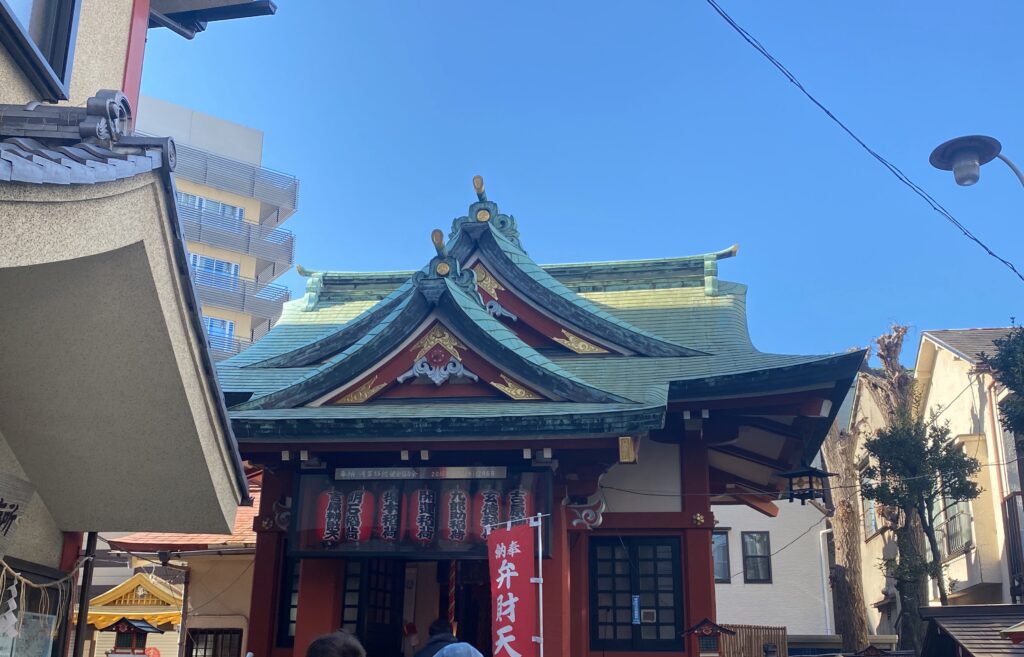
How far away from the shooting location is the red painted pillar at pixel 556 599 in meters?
12.6

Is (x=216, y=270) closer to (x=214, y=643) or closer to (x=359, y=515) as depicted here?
(x=214, y=643)

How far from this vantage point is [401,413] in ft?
41.6

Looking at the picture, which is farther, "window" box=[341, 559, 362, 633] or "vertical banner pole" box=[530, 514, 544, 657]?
"window" box=[341, 559, 362, 633]

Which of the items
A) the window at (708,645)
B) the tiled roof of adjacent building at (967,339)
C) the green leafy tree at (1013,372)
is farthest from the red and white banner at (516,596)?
the tiled roof of adjacent building at (967,339)

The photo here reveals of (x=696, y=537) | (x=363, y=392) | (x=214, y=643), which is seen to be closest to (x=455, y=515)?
(x=363, y=392)

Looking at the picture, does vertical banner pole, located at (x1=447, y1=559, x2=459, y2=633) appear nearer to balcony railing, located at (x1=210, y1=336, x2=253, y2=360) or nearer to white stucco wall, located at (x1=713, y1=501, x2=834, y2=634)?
white stucco wall, located at (x1=713, y1=501, x2=834, y2=634)

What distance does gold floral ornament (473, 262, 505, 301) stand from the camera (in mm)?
16359

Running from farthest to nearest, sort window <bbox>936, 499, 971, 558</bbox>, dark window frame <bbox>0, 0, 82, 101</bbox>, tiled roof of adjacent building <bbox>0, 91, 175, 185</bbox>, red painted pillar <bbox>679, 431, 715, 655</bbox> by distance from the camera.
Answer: window <bbox>936, 499, 971, 558</bbox>, red painted pillar <bbox>679, 431, 715, 655</bbox>, dark window frame <bbox>0, 0, 82, 101</bbox>, tiled roof of adjacent building <bbox>0, 91, 175, 185</bbox>

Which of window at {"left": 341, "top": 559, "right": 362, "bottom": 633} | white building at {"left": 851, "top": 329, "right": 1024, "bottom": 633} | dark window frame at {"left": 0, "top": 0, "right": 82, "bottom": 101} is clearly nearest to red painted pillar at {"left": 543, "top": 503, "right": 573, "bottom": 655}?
window at {"left": 341, "top": 559, "right": 362, "bottom": 633}

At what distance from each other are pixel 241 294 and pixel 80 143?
187ft

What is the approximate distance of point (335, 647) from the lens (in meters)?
3.75

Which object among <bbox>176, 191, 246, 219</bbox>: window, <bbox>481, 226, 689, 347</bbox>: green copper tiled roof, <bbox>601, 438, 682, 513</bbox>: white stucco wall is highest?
<bbox>176, 191, 246, 219</bbox>: window

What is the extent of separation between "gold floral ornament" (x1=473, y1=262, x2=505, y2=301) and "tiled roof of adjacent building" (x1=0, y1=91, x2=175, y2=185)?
10634 millimetres

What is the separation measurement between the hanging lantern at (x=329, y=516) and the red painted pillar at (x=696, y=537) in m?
4.91
